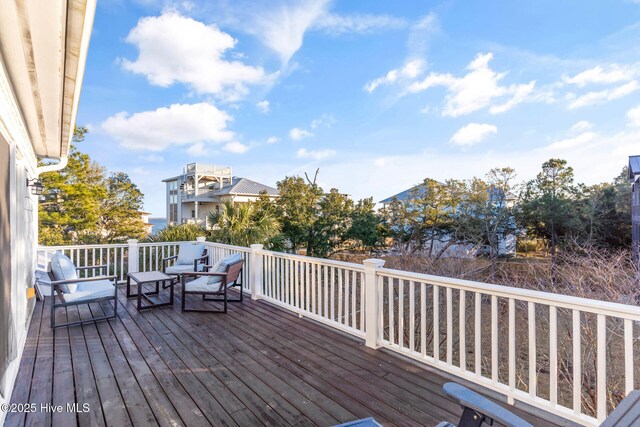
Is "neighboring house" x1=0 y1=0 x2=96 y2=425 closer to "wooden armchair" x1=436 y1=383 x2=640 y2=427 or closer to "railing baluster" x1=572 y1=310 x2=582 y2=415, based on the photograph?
"wooden armchair" x1=436 y1=383 x2=640 y2=427

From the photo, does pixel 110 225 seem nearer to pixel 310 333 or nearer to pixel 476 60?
pixel 310 333

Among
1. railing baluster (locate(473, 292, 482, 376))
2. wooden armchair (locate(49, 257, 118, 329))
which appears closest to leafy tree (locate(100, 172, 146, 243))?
wooden armchair (locate(49, 257, 118, 329))

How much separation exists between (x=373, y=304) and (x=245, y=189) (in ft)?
68.8

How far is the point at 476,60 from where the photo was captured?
9.38 m

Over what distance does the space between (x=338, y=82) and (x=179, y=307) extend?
8.92 m

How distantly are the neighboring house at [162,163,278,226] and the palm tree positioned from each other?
11722 millimetres

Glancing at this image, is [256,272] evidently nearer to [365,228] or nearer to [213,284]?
[213,284]

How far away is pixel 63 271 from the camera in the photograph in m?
4.19

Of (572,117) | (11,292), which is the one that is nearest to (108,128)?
(11,292)

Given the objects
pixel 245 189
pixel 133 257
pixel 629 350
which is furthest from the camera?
pixel 245 189

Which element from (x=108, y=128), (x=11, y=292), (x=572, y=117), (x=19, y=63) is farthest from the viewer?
(x=108, y=128)

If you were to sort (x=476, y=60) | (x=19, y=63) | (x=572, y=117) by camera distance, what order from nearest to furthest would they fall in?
(x=19, y=63) → (x=476, y=60) → (x=572, y=117)

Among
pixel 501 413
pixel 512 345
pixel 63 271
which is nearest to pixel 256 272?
pixel 63 271

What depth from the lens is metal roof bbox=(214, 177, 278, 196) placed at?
22719 mm
